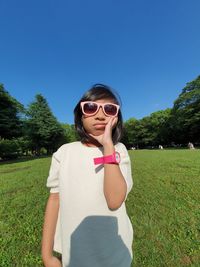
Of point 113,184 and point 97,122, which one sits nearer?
point 113,184

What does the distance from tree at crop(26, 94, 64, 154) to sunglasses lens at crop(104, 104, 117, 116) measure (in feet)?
131

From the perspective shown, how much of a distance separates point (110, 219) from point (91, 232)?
0.14 meters

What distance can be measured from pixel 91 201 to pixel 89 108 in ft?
2.11

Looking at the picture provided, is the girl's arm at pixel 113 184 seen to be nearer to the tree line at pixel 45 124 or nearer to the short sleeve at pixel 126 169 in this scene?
the short sleeve at pixel 126 169

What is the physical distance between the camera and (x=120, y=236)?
1.27 m

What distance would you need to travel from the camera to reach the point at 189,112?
42469 millimetres

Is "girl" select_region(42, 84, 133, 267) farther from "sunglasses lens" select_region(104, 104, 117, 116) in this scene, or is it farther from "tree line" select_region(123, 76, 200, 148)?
"tree line" select_region(123, 76, 200, 148)

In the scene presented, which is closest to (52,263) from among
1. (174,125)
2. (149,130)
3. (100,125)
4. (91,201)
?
(91,201)

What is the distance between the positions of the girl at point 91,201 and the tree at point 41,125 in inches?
1573

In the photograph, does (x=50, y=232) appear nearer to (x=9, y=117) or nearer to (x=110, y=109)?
(x=110, y=109)

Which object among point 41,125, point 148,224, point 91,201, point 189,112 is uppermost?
point 189,112

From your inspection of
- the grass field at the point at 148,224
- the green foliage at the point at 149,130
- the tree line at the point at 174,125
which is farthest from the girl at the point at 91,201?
the green foliage at the point at 149,130

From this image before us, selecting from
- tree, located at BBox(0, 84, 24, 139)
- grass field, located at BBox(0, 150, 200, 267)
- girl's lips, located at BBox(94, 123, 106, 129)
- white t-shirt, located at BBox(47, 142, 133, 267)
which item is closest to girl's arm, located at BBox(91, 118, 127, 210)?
white t-shirt, located at BBox(47, 142, 133, 267)

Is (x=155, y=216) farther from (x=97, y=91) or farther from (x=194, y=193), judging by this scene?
(x=97, y=91)
